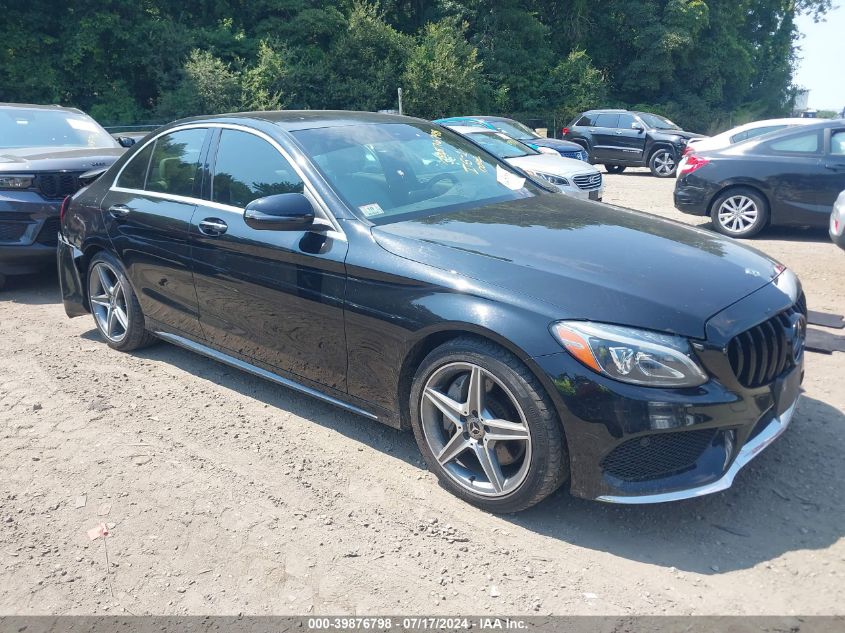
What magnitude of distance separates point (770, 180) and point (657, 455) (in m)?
7.19

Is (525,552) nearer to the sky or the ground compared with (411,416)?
nearer to the ground

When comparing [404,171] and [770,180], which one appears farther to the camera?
[770,180]

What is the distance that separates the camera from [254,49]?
30.8 m

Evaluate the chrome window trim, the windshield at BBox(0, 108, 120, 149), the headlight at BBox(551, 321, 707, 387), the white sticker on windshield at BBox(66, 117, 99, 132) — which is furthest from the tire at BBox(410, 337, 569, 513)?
the white sticker on windshield at BBox(66, 117, 99, 132)

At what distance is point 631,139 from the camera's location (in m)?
19.1

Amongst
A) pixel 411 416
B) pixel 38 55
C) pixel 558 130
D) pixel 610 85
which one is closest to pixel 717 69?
pixel 610 85

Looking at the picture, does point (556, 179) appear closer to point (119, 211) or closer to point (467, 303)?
point (119, 211)

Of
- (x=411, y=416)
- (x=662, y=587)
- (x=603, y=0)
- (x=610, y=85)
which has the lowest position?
(x=662, y=587)

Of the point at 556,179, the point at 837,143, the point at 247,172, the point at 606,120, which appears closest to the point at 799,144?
the point at 837,143

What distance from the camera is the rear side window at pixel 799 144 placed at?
29.1 ft

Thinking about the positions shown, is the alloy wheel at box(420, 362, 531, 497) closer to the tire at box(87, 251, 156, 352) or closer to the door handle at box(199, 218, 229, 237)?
the door handle at box(199, 218, 229, 237)

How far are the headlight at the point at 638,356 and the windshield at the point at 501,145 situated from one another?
909 centimetres

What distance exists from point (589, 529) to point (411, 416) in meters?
0.95

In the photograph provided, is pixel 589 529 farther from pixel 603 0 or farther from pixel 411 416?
pixel 603 0
